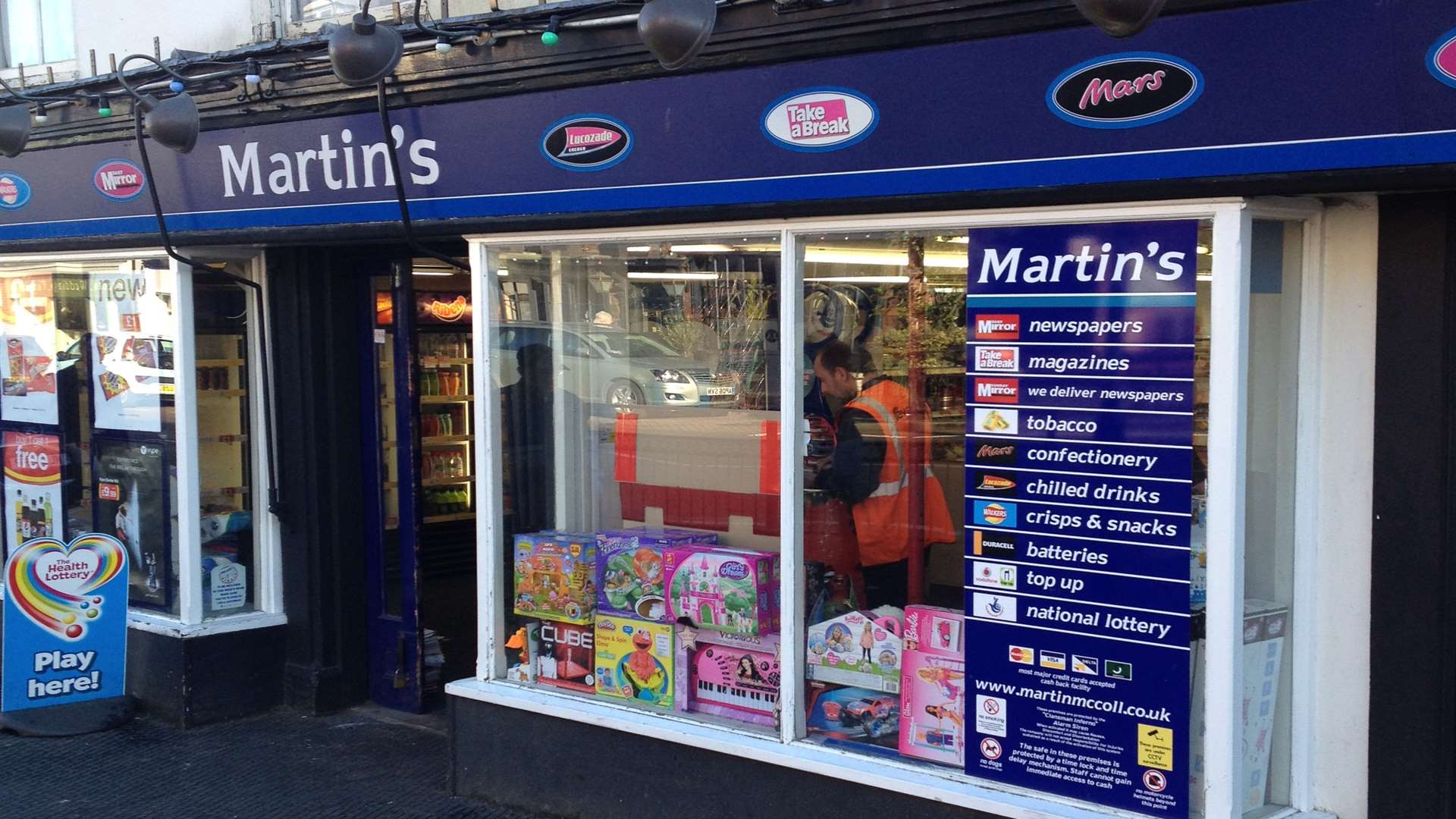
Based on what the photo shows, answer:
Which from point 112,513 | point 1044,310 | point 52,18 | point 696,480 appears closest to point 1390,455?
point 1044,310

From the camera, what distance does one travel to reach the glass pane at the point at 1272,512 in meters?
4.24

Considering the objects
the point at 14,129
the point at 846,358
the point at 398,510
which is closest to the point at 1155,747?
the point at 846,358

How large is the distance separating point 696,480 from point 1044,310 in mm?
1858

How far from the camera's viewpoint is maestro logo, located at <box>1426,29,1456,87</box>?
139 inches

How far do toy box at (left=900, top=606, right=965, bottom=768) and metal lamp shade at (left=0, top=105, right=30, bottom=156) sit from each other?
5146mm

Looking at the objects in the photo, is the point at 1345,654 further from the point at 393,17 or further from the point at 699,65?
the point at 393,17

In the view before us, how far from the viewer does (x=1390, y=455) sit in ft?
13.2

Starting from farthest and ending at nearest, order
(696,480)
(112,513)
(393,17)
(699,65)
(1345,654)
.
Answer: (112,513)
(393,17)
(696,480)
(699,65)
(1345,654)

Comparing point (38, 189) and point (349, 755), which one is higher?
point (38, 189)

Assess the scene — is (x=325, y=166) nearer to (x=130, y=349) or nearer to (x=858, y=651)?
(x=130, y=349)

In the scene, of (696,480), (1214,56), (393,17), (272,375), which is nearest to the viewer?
(1214,56)

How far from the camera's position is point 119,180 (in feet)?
23.2

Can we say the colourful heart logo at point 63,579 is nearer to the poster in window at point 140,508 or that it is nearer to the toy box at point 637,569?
the poster in window at point 140,508

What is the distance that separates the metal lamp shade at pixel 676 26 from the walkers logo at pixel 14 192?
4.76m
